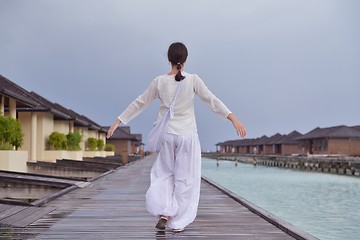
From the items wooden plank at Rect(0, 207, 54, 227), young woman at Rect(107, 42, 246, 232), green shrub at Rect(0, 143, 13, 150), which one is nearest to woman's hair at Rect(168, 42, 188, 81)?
young woman at Rect(107, 42, 246, 232)

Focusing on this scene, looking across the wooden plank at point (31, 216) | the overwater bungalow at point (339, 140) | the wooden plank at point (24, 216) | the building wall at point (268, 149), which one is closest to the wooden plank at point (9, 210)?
the wooden plank at point (24, 216)

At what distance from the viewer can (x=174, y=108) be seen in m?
5.25

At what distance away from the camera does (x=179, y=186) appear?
17.0ft

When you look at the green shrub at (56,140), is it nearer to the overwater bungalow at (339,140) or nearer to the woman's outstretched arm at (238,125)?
the woman's outstretched arm at (238,125)

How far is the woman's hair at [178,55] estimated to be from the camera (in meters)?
5.24

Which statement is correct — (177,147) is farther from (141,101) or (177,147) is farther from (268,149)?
(268,149)

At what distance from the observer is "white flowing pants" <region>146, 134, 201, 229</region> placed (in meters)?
5.17

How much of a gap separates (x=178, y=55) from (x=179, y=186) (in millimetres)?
1364

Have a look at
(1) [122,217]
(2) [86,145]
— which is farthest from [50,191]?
(2) [86,145]

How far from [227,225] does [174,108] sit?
5.44 feet

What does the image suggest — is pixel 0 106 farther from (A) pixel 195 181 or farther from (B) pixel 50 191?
(A) pixel 195 181

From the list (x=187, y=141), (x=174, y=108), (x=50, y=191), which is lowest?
(x=50, y=191)

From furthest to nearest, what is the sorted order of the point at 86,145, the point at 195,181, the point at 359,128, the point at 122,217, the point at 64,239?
1. the point at 359,128
2. the point at 86,145
3. the point at 122,217
4. the point at 195,181
5. the point at 64,239

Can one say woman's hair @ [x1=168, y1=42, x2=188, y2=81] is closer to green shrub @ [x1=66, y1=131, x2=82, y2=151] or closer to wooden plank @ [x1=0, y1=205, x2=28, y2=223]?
wooden plank @ [x1=0, y1=205, x2=28, y2=223]
